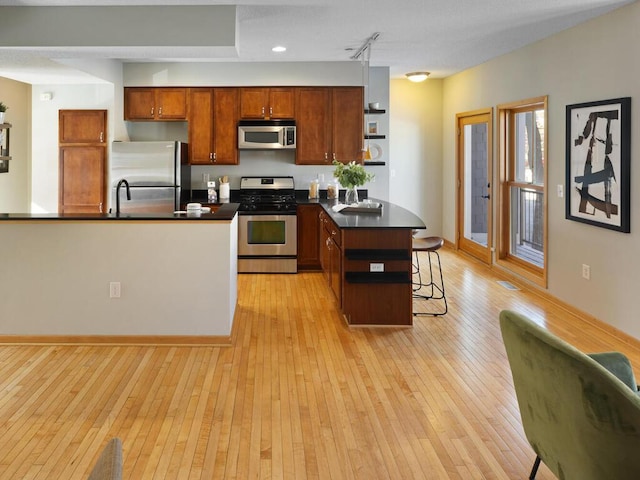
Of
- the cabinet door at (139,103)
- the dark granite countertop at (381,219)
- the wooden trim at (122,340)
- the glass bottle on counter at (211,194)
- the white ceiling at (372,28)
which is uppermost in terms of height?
the white ceiling at (372,28)

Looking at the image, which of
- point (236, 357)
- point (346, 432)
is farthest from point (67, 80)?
point (346, 432)

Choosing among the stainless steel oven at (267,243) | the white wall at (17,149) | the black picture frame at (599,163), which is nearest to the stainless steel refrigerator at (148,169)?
the stainless steel oven at (267,243)

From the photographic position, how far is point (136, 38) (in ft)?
15.3

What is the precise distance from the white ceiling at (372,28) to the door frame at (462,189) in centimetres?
89

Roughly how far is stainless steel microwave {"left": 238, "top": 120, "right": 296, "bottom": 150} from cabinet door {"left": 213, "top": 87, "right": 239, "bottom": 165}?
0.35 ft

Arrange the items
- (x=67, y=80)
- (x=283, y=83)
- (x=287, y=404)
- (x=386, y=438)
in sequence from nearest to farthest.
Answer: (x=386, y=438) < (x=287, y=404) < (x=67, y=80) < (x=283, y=83)

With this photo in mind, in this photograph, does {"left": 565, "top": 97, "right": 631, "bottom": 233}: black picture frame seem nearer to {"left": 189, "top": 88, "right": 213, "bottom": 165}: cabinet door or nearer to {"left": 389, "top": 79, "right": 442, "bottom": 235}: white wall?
{"left": 389, "top": 79, "right": 442, "bottom": 235}: white wall

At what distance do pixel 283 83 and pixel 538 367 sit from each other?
605 centimetres

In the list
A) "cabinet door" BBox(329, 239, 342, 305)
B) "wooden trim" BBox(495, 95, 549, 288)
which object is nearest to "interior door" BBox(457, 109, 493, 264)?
"wooden trim" BBox(495, 95, 549, 288)

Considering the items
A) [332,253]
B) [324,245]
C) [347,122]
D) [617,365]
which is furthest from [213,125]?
[617,365]

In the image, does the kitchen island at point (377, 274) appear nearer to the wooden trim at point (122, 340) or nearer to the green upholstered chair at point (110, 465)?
the wooden trim at point (122, 340)

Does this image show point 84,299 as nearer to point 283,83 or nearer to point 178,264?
point 178,264

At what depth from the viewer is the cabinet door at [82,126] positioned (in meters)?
7.38

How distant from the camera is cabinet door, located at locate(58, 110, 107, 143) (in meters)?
7.38
